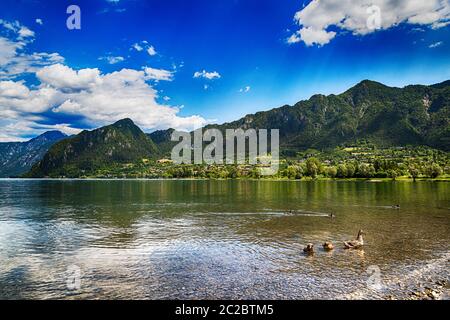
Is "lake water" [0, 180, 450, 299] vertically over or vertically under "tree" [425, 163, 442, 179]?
under

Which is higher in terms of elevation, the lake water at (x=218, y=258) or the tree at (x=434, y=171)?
the tree at (x=434, y=171)

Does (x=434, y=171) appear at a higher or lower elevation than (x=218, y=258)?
higher

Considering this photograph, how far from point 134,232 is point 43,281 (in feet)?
73.3

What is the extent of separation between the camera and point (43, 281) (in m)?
26.5

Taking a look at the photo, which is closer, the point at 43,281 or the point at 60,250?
the point at 43,281

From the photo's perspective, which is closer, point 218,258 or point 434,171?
point 218,258

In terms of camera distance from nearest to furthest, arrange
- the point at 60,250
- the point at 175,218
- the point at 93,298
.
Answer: the point at 93,298 < the point at 60,250 < the point at 175,218

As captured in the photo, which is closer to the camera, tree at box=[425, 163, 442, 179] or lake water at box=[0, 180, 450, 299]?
lake water at box=[0, 180, 450, 299]

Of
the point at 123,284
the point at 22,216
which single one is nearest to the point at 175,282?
the point at 123,284

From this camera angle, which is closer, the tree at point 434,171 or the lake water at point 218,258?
the lake water at point 218,258
